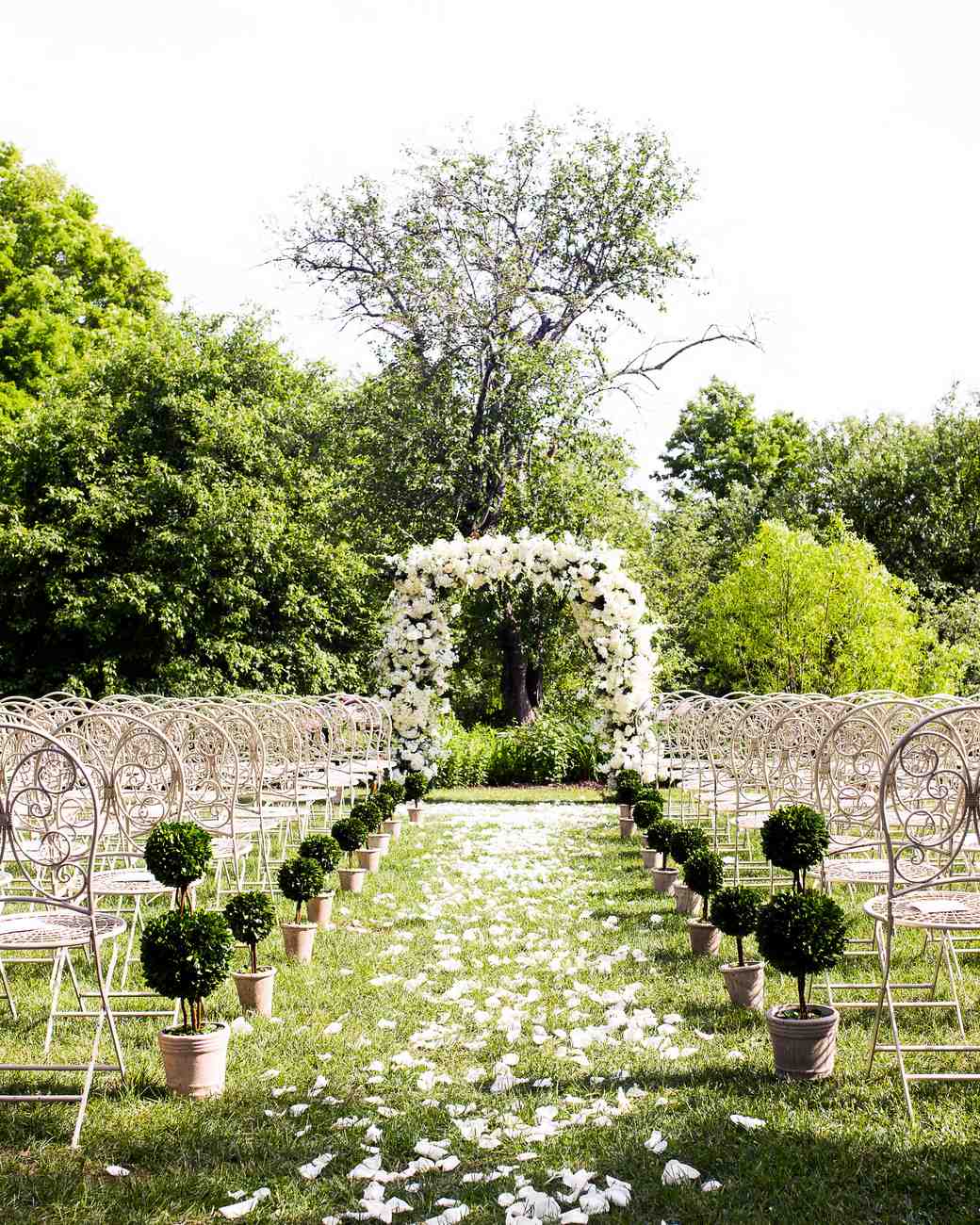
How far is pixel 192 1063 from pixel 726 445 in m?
33.5

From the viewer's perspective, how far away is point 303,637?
20266 millimetres

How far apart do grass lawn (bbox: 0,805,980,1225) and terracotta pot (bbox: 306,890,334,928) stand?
72cm

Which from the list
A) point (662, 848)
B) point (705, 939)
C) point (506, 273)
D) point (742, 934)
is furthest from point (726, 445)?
point (742, 934)

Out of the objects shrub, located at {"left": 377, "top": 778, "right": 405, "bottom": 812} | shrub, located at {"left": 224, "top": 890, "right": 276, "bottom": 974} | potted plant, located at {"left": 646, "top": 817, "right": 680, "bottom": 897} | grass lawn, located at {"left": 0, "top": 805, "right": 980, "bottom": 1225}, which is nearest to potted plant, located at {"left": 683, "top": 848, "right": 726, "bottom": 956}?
grass lawn, located at {"left": 0, "top": 805, "right": 980, "bottom": 1225}

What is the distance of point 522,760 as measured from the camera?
1683 cm

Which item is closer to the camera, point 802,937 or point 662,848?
point 802,937

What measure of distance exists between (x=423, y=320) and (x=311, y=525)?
447cm

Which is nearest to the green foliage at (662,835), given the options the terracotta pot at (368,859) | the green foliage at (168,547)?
the terracotta pot at (368,859)

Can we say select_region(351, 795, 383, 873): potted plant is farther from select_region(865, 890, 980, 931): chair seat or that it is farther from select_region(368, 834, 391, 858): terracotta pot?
select_region(865, 890, 980, 931): chair seat

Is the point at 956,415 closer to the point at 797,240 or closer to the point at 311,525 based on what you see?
the point at 797,240

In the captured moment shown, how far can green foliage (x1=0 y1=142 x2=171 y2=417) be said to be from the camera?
22.5 m

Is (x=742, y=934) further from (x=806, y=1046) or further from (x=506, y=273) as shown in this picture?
(x=506, y=273)

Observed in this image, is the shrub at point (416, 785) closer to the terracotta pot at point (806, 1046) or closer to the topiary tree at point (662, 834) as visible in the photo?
the topiary tree at point (662, 834)

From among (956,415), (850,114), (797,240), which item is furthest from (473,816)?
(956,415)
